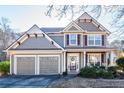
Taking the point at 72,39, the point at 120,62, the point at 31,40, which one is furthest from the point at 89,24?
the point at 31,40

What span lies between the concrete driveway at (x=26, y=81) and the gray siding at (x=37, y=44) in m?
2.31

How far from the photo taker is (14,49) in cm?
2164

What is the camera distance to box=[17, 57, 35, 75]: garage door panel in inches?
816

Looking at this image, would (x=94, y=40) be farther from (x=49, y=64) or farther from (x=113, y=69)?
(x=49, y=64)

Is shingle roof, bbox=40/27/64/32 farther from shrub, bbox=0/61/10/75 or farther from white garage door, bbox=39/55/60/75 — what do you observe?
shrub, bbox=0/61/10/75

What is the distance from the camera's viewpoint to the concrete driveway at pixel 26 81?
708 inches

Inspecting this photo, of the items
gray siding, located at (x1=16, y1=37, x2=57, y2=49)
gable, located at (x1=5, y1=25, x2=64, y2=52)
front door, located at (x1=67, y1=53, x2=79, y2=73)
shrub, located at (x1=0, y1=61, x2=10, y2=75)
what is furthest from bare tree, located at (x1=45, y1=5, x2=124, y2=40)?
gray siding, located at (x1=16, y1=37, x2=57, y2=49)

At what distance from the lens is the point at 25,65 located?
21031 millimetres

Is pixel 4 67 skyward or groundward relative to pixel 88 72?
skyward

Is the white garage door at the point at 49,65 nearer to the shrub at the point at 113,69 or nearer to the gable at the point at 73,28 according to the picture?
the gable at the point at 73,28

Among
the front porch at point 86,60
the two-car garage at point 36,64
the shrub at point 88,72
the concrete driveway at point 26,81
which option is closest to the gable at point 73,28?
the front porch at point 86,60

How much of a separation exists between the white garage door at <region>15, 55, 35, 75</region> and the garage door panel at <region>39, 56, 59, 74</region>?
0.52m
